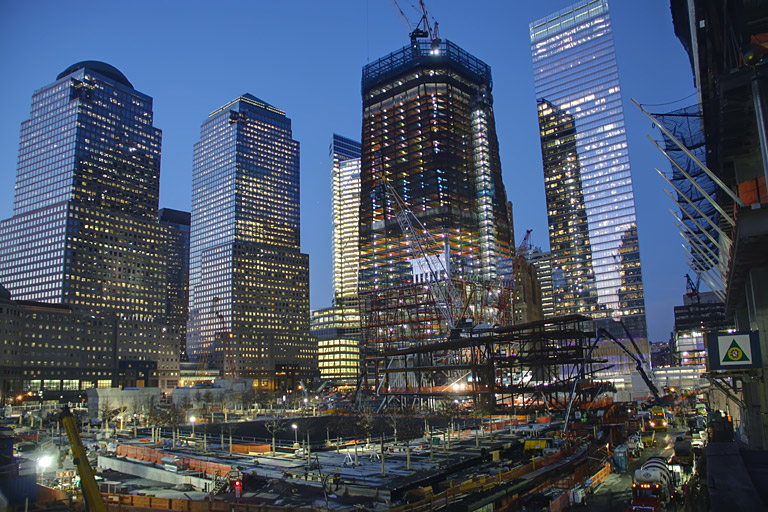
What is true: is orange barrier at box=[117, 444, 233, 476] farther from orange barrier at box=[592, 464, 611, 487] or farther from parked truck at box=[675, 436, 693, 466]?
parked truck at box=[675, 436, 693, 466]

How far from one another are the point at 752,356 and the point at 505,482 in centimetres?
2185

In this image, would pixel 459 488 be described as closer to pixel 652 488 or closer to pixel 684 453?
pixel 652 488

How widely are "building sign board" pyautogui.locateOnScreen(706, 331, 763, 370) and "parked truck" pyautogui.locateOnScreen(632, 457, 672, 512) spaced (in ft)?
30.4

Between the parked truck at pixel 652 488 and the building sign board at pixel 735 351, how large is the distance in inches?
365

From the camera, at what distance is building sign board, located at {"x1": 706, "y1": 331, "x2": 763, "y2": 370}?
29.7 meters

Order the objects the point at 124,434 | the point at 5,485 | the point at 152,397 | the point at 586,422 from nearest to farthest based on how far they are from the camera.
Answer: the point at 5,485, the point at 586,422, the point at 124,434, the point at 152,397

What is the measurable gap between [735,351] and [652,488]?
1133 centimetres

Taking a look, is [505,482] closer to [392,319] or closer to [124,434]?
[124,434]

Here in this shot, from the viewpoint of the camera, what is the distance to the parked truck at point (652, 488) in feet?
113

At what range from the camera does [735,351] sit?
30328 millimetres

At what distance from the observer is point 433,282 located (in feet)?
566

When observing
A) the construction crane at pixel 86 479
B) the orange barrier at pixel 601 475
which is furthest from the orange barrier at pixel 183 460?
the orange barrier at pixel 601 475

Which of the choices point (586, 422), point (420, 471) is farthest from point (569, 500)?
point (586, 422)

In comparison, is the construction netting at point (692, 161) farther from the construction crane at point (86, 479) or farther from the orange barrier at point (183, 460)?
the construction crane at point (86, 479)
